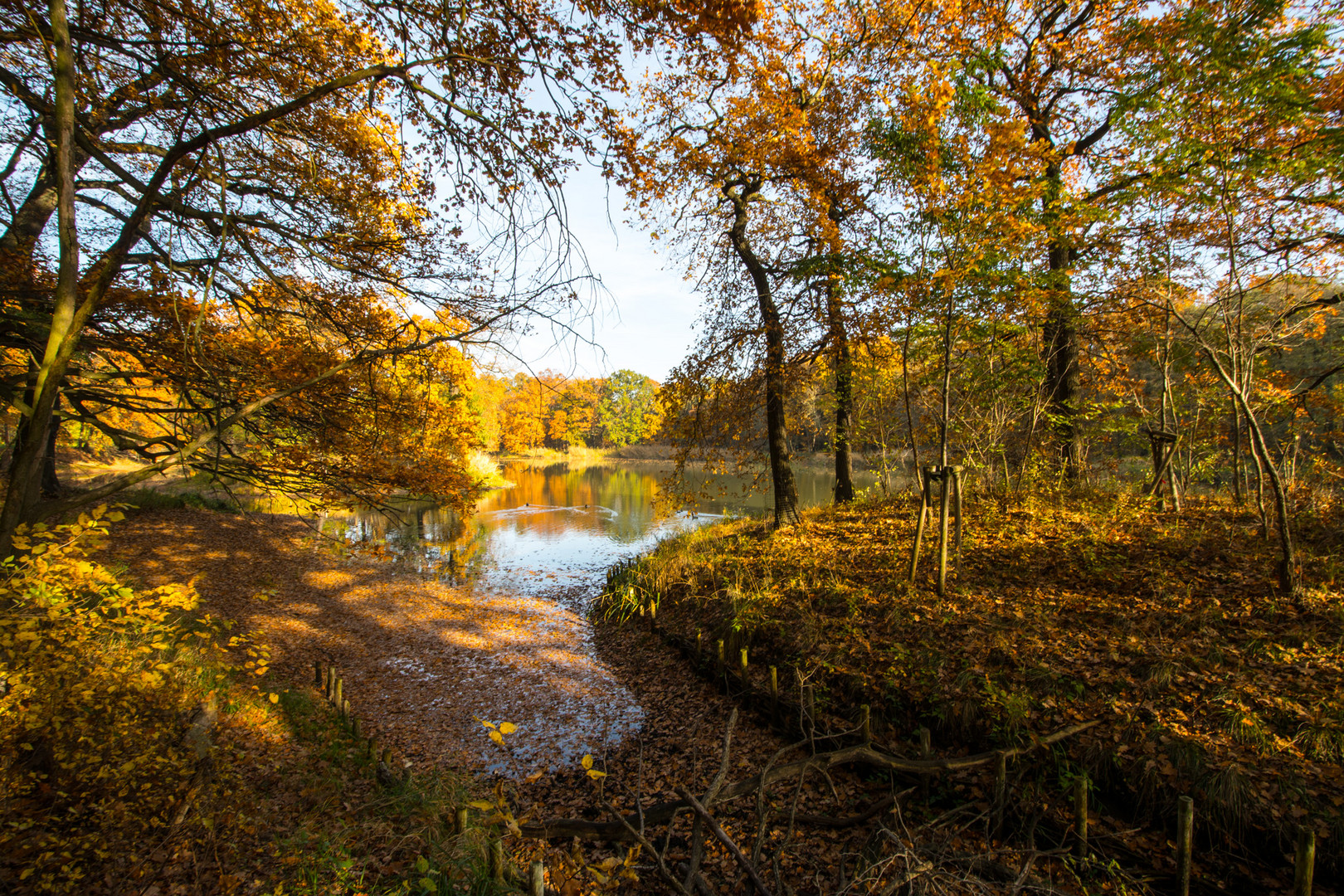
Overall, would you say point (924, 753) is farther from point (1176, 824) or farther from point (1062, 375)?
point (1062, 375)

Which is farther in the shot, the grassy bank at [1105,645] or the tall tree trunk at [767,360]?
the tall tree trunk at [767,360]

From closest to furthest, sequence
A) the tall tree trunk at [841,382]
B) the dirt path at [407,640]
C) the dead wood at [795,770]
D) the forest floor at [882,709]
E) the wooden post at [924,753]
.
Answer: the forest floor at [882,709] < the dead wood at [795,770] < the wooden post at [924,753] < the dirt path at [407,640] < the tall tree trunk at [841,382]

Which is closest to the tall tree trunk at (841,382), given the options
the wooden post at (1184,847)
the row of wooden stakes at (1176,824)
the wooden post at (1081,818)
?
the row of wooden stakes at (1176,824)

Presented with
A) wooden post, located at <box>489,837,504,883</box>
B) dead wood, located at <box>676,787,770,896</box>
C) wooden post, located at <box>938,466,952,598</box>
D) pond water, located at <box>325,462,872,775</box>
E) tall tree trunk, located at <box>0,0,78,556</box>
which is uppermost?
tall tree trunk, located at <box>0,0,78,556</box>

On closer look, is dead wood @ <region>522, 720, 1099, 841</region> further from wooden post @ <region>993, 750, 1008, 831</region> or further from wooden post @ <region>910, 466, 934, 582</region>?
wooden post @ <region>910, 466, 934, 582</region>

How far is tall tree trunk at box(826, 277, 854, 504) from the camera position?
1044cm

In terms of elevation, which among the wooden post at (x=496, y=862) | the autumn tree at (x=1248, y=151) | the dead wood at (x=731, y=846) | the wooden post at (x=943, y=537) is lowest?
the wooden post at (x=496, y=862)

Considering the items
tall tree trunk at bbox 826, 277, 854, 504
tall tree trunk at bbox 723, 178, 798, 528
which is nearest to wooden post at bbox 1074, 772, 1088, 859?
tall tree trunk at bbox 723, 178, 798, 528

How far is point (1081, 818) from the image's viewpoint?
378 cm

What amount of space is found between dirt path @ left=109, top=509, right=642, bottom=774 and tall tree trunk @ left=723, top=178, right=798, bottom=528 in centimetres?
491

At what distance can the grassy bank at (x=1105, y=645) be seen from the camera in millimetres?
3941

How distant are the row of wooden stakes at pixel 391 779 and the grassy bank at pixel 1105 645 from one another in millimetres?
3924

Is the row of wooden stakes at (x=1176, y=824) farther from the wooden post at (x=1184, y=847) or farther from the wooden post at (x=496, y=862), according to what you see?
the wooden post at (x=496, y=862)

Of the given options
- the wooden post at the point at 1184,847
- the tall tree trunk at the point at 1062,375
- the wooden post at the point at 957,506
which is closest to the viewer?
the wooden post at the point at 1184,847
